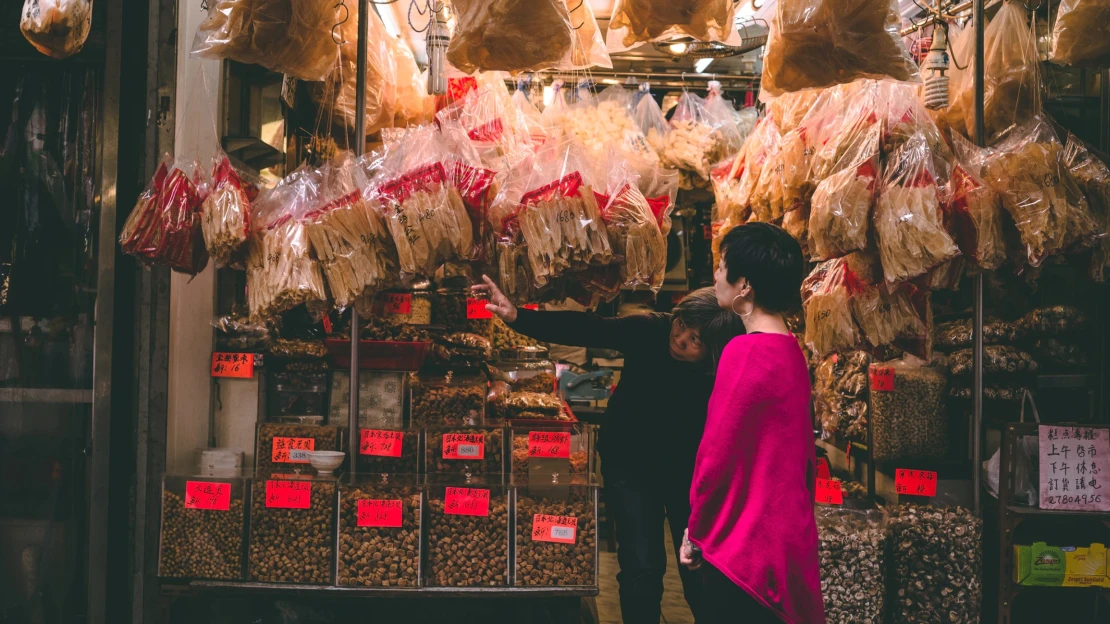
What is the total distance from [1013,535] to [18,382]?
3417 millimetres

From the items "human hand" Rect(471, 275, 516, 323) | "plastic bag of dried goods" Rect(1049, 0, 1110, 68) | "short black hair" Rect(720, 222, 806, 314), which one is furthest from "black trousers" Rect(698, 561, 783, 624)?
"plastic bag of dried goods" Rect(1049, 0, 1110, 68)

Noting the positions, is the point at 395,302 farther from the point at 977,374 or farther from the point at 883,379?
the point at 977,374

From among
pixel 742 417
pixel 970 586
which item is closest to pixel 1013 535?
pixel 970 586

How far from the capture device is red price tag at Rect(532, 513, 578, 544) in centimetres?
254

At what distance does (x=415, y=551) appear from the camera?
2.54 meters

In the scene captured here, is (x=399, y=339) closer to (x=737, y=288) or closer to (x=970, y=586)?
(x=737, y=288)

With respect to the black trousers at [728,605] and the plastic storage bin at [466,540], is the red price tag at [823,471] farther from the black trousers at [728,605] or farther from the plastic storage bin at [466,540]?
the black trousers at [728,605]

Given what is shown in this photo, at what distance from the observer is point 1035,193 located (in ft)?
7.95

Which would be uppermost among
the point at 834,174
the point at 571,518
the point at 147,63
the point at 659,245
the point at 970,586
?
the point at 147,63

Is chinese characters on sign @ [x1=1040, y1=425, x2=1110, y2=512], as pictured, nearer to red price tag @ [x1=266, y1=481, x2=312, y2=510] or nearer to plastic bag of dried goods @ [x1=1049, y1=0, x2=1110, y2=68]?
plastic bag of dried goods @ [x1=1049, y1=0, x2=1110, y2=68]

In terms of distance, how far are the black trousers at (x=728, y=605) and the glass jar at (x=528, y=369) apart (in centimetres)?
182

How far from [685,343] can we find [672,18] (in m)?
0.97

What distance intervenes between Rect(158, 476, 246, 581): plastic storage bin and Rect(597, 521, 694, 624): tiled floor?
1687 mm

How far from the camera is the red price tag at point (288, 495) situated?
2561 mm
